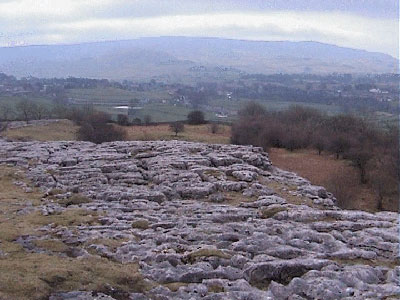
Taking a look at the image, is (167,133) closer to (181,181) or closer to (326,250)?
(181,181)

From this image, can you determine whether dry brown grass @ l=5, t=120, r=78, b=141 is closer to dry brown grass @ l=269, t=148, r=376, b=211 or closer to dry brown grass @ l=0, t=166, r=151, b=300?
dry brown grass @ l=269, t=148, r=376, b=211

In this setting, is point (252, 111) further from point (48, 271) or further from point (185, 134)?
point (48, 271)

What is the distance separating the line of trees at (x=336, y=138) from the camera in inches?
2178

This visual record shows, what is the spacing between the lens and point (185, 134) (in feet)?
302

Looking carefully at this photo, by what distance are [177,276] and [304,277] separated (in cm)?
462

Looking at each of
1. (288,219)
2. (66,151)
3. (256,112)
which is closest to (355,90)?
(256,112)

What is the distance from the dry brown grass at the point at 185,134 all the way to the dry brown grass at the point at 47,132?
10123 mm

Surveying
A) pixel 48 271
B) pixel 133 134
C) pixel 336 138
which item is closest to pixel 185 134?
pixel 133 134

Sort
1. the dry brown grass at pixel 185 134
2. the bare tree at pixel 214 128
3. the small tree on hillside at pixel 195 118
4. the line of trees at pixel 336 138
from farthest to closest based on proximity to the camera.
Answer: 1. the small tree on hillside at pixel 195 118
2. the bare tree at pixel 214 128
3. the dry brown grass at pixel 185 134
4. the line of trees at pixel 336 138

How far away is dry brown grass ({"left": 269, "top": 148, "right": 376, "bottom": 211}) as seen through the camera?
149 feet

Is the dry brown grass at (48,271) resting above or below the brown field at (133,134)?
above

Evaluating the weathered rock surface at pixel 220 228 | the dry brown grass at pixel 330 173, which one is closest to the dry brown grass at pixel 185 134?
the dry brown grass at pixel 330 173

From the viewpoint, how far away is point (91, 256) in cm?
2077

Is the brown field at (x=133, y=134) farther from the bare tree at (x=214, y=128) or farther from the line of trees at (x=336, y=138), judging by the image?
the line of trees at (x=336, y=138)
